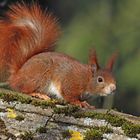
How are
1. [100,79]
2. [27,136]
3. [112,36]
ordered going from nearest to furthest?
[27,136], [100,79], [112,36]

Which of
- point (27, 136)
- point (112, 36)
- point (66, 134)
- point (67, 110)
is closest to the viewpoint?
point (27, 136)

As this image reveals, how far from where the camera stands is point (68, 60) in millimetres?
5855

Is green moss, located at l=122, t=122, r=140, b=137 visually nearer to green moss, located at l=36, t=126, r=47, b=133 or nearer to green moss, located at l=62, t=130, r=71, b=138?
green moss, located at l=62, t=130, r=71, b=138

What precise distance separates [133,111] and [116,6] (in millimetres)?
2608

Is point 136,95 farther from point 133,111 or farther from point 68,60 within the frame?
point 68,60

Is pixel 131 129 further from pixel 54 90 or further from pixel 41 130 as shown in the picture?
pixel 54 90

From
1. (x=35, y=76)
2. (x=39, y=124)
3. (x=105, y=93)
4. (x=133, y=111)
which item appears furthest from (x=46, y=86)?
(x=133, y=111)

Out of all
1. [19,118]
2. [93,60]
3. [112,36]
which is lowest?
[19,118]

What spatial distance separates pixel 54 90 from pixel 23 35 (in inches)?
24.3

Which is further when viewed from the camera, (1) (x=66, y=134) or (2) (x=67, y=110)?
(2) (x=67, y=110)

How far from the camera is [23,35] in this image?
5.89m

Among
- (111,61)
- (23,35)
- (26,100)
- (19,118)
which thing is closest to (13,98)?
(26,100)

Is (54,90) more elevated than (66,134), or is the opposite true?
(54,90)

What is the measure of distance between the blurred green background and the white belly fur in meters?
4.59
